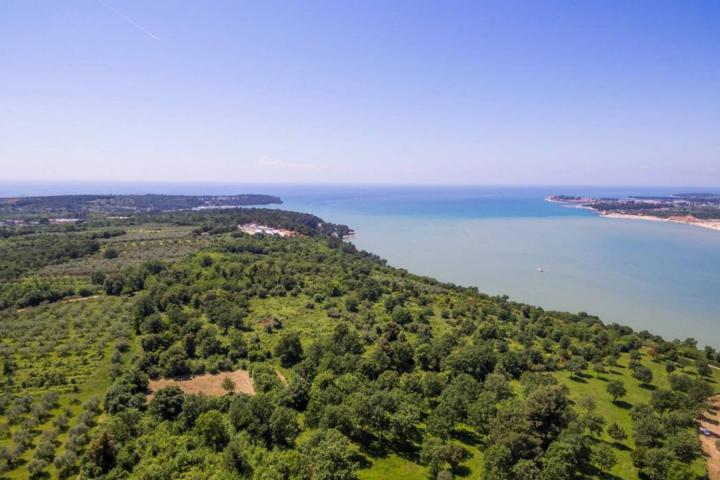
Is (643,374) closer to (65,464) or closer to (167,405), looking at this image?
(167,405)

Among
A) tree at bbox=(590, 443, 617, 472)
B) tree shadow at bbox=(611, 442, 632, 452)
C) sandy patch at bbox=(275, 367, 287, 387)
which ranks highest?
tree at bbox=(590, 443, 617, 472)

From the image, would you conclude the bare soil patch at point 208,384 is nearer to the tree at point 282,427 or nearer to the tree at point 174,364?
the tree at point 174,364

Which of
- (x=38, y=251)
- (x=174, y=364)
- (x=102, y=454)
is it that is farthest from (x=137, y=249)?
(x=102, y=454)

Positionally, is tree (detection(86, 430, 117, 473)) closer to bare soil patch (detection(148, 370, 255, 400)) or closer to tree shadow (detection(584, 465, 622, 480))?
bare soil patch (detection(148, 370, 255, 400))

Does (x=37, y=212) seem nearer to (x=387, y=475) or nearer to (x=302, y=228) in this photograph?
(x=302, y=228)

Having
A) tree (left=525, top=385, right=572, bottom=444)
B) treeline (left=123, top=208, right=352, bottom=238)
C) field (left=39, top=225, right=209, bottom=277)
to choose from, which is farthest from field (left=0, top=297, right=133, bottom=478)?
treeline (left=123, top=208, right=352, bottom=238)
